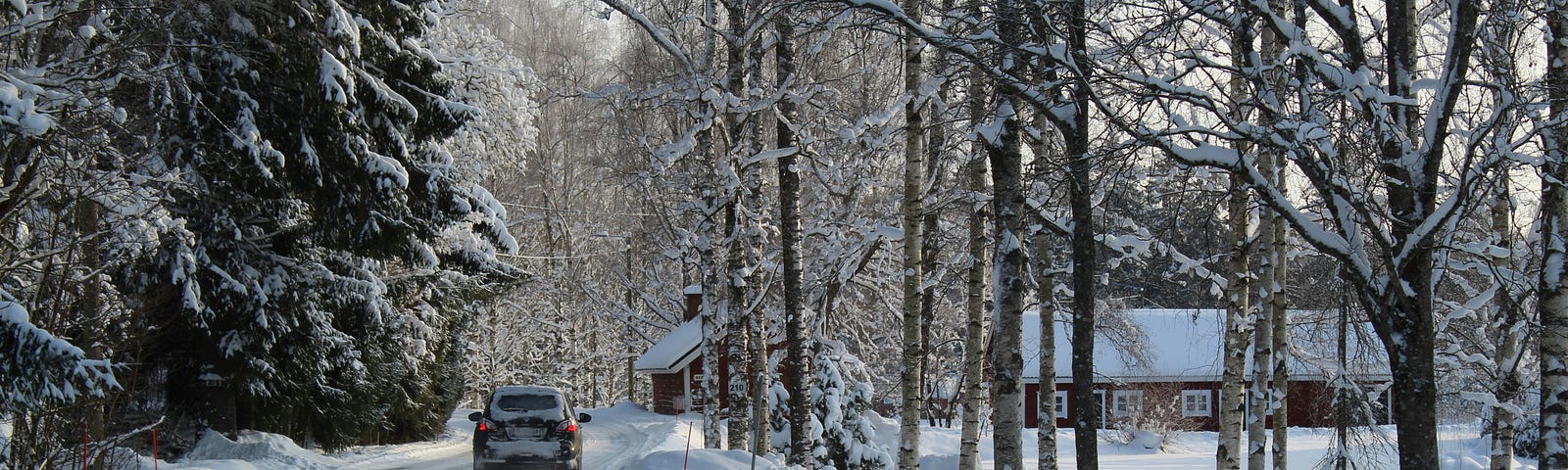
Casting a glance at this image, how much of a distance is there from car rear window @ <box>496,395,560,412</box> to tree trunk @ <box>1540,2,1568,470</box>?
10716mm

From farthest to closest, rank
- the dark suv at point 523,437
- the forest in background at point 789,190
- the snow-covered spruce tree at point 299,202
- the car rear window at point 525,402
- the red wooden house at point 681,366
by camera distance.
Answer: the red wooden house at point 681,366 < the car rear window at point 525,402 < the dark suv at point 523,437 < the snow-covered spruce tree at point 299,202 < the forest in background at point 789,190

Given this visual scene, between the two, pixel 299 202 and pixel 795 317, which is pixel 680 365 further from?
pixel 795 317

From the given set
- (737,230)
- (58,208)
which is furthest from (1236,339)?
(58,208)

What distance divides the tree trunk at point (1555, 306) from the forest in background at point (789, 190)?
3 centimetres

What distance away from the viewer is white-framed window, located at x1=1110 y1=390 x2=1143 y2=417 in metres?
31.4

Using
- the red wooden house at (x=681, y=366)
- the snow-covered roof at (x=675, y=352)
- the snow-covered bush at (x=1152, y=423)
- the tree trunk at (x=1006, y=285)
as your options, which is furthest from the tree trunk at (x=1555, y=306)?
the snow-covered roof at (x=675, y=352)

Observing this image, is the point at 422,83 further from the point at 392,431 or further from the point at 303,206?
the point at 392,431

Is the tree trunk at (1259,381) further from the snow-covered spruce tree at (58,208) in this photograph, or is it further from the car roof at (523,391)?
the snow-covered spruce tree at (58,208)

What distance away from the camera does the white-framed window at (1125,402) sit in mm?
31438

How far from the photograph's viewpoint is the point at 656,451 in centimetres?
1580

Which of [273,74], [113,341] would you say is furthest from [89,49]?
[273,74]

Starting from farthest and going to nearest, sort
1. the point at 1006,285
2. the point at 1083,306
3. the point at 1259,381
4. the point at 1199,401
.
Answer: the point at 1199,401 → the point at 1259,381 → the point at 1006,285 → the point at 1083,306

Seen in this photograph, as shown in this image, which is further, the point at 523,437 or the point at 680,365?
the point at 680,365

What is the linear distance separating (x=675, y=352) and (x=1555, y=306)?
30.2 meters
